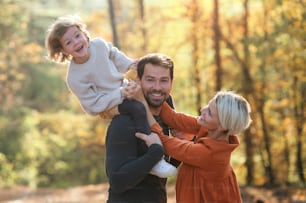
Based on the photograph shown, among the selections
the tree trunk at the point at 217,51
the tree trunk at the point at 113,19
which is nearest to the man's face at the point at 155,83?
the tree trunk at the point at 217,51

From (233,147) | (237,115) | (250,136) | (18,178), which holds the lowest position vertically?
(18,178)

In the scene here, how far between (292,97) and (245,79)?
0.77 metres

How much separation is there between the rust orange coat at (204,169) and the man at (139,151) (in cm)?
7

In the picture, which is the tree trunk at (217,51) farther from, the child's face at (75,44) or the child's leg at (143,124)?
the child's leg at (143,124)

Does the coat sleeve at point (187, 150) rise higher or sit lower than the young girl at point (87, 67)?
lower

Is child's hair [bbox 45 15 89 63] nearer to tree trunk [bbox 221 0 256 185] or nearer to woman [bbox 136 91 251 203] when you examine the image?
woman [bbox 136 91 251 203]

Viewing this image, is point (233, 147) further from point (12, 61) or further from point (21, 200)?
point (12, 61)

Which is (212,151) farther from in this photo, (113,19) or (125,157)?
(113,19)

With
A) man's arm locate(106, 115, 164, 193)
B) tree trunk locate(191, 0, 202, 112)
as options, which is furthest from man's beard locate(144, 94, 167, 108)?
tree trunk locate(191, 0, 202, 112)

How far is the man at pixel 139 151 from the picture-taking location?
5.01 ft

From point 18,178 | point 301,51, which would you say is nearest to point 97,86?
point 301,51

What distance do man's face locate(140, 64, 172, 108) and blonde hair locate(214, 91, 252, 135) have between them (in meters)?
0.16

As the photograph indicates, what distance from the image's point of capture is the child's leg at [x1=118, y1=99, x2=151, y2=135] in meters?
1.60

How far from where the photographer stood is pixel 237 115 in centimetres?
158
